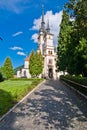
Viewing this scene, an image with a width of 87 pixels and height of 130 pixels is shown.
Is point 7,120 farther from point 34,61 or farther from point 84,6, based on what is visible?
point 34,61

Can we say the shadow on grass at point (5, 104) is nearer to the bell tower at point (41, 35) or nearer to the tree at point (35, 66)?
the tree at point (35, 66)

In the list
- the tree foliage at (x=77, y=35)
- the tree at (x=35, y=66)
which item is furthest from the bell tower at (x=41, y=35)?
the tree foliage at (x=77, y=35)

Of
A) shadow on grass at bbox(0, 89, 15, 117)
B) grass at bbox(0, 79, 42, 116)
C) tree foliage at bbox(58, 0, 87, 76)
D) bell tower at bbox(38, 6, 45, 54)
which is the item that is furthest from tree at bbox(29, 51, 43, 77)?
shadow on grass at bbox(0, 89, 15, 117)

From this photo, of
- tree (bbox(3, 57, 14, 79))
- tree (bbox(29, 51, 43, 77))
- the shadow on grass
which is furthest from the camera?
tree (bbox(3, 57, 14, 79))

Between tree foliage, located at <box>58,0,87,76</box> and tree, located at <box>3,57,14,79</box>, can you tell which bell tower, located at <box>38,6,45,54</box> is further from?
tree foliage, located at <box>58,0,87,76</box>

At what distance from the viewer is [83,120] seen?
8.22m

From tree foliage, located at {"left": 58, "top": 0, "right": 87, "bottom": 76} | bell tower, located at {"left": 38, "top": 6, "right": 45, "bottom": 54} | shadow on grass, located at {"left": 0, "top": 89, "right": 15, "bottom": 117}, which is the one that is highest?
bell tower, located at {"left": 38, "top": 6, "right": 45, "bottom": 54}

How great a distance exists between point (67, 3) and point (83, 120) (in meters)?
6.70

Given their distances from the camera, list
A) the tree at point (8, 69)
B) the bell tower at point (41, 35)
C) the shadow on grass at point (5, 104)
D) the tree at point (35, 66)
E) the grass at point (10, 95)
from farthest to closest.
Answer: the bell tower at point (41, 35)
the tree at point (8, 69)
the tree at point (35, 66)
the grass at point (10, 95)
the shadow on grass at point (5, 104)

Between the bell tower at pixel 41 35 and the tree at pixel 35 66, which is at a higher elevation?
the bell tower at pixel 41 35

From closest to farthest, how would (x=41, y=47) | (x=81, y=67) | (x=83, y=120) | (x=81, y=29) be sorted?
(x=83, y=120) < (x=81, y=29) < (x=81, y=67) < (x=41, y=47)

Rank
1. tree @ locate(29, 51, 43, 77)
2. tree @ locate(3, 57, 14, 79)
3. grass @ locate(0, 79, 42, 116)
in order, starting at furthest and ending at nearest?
tree @ locate(3, 57, 14, 79), tree @ locate(29, 51, 43, 77), grass @ locate(0, 79, 42, 116)

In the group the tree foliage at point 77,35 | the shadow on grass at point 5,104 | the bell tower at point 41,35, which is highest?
the bell tower at point 41,35

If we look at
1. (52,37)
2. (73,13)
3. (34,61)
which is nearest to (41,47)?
(52,37)
